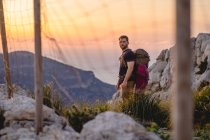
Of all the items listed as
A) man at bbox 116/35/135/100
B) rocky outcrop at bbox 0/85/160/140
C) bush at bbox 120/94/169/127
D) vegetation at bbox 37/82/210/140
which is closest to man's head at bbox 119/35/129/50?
man at bbox 116/35/135/100

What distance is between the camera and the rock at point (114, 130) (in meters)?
6.81

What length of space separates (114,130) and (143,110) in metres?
5.26

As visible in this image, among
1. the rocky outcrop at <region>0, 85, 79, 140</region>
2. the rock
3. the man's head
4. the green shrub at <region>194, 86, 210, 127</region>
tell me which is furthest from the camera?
the green shrub at <region>194, 86, 210, 127</region>

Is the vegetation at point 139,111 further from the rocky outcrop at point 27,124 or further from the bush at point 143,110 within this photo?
the rocky outcrop at point 27,124

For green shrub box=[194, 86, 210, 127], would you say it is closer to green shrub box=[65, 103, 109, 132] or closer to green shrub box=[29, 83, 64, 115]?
green shrub box=[29, 83, 64, 115]

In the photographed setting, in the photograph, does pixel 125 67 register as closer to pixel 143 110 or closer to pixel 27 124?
pixel 143 110

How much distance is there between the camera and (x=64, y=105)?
1266cm

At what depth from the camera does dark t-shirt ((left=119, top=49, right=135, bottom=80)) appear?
10828 mm

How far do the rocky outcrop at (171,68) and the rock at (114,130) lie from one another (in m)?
15.7

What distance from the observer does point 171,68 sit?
27719 mm

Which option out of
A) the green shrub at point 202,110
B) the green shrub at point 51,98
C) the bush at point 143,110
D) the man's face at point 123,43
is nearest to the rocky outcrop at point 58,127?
the man's face at point 123,43

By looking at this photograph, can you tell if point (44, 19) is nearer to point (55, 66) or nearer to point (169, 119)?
point (55, 66)

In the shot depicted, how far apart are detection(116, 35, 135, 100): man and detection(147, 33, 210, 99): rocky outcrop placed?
11.2m

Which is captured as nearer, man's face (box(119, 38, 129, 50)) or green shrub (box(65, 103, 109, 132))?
green shrub (box(65, 103, 109, 132))
